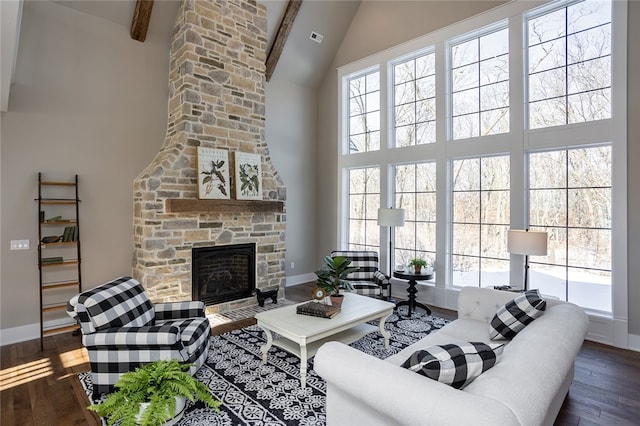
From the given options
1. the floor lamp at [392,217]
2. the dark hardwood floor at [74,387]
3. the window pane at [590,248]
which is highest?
the floor lamp at [392,217]

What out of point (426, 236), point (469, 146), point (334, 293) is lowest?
point (334, 293)

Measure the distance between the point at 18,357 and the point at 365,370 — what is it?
391cm

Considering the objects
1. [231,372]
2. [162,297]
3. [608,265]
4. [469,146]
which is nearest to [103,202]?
[162,297]

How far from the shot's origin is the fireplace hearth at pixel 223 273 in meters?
4.79

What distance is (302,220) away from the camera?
274 inches

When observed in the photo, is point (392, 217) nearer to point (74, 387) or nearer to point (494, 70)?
point (494, 70)

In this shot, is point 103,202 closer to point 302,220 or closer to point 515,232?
point 302,220

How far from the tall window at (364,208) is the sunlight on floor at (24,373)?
4786 millimetres

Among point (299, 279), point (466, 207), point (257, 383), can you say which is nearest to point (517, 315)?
point (257, 383)

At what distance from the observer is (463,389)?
5.13 ft

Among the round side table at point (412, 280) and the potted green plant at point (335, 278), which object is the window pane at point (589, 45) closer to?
the round side table at point (412, 280)

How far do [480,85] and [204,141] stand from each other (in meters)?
4.11

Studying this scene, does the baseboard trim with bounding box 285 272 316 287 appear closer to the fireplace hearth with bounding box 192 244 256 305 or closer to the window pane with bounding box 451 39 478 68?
the fireplace hearth with bounding box 192 244 256 305

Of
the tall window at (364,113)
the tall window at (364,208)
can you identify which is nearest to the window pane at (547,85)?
the tall window at (364,113)
